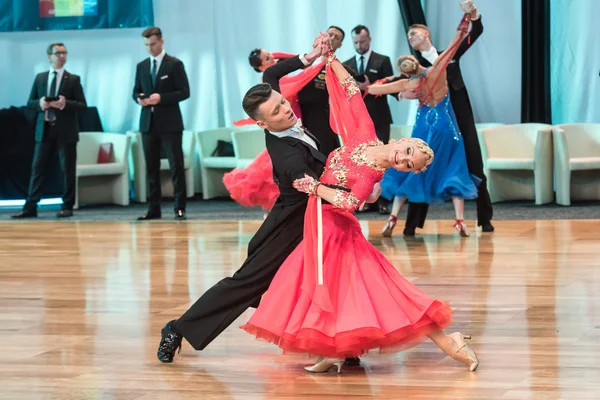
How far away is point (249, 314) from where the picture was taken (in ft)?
16.4

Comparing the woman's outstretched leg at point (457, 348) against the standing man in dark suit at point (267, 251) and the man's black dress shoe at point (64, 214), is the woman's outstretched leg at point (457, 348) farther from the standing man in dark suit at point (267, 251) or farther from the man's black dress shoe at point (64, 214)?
the man's black dress shoe at point (64, 214)

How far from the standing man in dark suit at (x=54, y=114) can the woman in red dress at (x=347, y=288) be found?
248 inches

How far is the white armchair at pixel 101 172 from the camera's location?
10672 mm

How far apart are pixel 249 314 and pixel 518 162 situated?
5220mm

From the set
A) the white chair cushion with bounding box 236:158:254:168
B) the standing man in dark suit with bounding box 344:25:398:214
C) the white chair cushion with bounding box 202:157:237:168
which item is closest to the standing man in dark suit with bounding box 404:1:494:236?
the standing man in dark suit with bounding box 344:25:398:214

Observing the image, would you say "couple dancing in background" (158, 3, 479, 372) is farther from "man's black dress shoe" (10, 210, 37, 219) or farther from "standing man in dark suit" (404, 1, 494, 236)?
"man's black dress shoe" (10, 210, 37, 219)

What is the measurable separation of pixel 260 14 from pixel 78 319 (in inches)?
275

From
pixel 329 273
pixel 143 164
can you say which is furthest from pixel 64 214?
pixel 329 273

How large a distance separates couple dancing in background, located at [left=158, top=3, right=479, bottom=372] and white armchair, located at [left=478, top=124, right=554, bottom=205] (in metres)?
5.91

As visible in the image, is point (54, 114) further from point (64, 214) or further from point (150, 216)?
point (150, 216)

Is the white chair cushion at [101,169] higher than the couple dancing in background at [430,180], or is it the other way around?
the couple dancing in background at [430,180]

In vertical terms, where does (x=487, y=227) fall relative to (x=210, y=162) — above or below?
below

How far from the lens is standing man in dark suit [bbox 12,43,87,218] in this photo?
9.65 meters

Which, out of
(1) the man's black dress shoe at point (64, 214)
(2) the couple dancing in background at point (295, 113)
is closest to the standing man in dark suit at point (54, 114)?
(1) the man's black dress shoe at point (64, 214)
